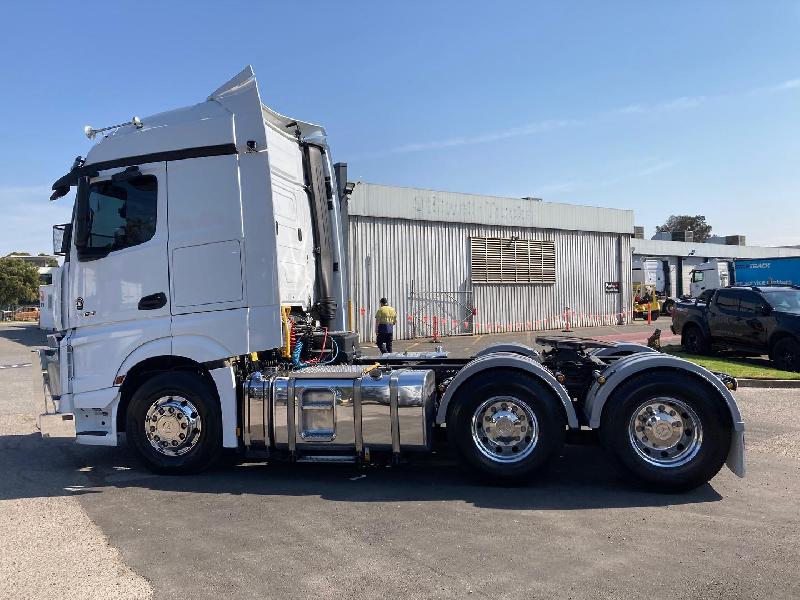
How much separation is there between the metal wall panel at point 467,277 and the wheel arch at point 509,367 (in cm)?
1760

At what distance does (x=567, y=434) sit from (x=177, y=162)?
4781 millimetres

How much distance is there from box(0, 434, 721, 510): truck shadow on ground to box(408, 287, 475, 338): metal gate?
1830cm

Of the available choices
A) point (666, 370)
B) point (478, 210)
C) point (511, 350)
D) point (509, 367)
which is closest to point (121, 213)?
point (509, 367)

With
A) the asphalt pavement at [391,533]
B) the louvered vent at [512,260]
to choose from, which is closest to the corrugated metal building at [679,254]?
the louvered vent at [512,260]

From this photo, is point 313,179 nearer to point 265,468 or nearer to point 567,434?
point 265,468

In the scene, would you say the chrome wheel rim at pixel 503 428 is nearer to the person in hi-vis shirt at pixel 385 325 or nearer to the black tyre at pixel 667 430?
the black tyre at pixel 667 430

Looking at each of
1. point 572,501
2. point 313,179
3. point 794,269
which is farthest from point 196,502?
point 794,269

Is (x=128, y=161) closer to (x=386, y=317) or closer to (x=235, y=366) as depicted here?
(x=235, y=366)

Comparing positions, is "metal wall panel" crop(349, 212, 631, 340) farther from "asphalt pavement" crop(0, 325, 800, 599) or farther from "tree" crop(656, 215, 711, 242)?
"tree" crop(656, 215, 711, 242)

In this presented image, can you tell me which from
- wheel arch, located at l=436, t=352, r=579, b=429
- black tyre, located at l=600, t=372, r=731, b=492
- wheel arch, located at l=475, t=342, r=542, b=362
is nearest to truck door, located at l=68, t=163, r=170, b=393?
wheel arch, located at l=436, t=352, r=579, b=429

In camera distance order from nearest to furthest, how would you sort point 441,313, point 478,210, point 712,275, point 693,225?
point 441,313 → point 478,210 → point 712,275 → point 693,225

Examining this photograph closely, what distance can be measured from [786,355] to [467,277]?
14.6 meters

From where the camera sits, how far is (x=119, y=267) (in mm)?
6598

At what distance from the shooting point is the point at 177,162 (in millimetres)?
6559
